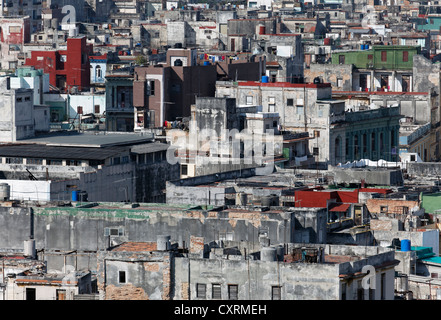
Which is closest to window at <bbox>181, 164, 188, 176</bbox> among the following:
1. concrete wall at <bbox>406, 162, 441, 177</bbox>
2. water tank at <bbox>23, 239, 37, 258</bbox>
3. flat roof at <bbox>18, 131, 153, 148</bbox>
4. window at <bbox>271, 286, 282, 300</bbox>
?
flat roof at <bbox>18, 131, 153, 148</bbox>

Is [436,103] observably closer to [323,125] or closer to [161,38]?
[323,125]

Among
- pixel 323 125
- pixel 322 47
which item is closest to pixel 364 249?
pixel 323 125

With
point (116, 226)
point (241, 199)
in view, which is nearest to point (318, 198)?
point (241, 199)

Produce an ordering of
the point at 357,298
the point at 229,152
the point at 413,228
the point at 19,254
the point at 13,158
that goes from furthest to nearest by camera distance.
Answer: the point at 229,152 < the point at 13,158 < the point at 413,228 < the point at 19,254 < the point at 357,298

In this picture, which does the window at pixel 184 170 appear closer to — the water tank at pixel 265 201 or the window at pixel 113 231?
the water tank at pixel 265 201

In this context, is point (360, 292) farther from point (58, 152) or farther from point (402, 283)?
point (58, 152)

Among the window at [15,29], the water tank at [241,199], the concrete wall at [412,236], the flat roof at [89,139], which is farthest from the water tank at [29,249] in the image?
the window at [15,29]
